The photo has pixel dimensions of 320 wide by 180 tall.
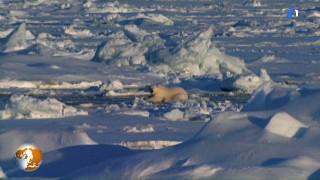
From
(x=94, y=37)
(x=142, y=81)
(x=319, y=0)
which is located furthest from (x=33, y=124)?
(x=319, y=0)

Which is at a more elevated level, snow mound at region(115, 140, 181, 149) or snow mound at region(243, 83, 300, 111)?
snow mound at region(243, 83, 300, 111)

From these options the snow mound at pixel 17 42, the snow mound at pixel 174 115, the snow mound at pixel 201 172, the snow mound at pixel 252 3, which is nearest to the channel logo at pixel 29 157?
the snow mound at pixel 201 172

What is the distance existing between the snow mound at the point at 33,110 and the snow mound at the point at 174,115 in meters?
0.98

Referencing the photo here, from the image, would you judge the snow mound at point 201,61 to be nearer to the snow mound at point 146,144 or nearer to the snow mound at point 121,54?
the snow mound at point 121,54

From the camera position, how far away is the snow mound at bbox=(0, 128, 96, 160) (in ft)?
27.6

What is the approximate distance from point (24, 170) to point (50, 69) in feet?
35.7

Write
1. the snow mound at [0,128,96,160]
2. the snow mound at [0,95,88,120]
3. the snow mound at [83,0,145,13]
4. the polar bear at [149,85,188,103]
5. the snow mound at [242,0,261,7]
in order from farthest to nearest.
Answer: the snow mound at [242,0,261,7]
the snow mound at [83,0,145,13]
the polar bear at [149,85,188,103]
the snow mound at [0,95,88,120]
the snow mound at [0,128,96,160]

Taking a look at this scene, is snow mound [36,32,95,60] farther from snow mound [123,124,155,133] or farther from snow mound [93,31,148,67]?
snow mound [123,124,155,133]

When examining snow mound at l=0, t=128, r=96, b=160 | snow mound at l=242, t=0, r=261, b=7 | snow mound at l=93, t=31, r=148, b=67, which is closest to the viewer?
snow mound at l=0, t=128, r=96, b=160

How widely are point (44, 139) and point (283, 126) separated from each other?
1.94 meters

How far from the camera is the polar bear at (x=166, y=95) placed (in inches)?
586

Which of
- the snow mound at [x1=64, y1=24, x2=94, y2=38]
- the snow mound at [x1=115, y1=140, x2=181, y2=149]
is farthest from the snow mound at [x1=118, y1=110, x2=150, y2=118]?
the snow mound at [x1=64, y1=24, x2=94, y2=38]

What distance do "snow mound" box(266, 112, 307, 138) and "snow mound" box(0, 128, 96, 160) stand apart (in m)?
1.60

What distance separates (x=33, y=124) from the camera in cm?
1175
